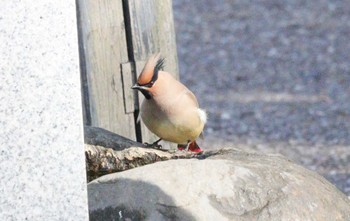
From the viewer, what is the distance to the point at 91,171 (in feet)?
16.0

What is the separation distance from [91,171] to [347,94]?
5.20 m

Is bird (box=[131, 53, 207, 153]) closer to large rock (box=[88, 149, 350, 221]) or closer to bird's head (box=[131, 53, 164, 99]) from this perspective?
bird's head (box=[131, 53, 164, 99])

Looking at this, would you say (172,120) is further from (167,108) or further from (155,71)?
(155,71)

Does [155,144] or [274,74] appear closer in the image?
[155,144]

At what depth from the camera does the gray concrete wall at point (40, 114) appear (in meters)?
3.49

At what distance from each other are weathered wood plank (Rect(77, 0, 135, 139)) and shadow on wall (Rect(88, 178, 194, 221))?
1.66m

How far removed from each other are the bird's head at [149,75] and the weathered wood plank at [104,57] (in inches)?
13.0

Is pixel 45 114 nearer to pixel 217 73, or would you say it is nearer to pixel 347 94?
pixel 347 94

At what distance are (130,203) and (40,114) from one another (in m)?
0.66

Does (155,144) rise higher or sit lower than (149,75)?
lower

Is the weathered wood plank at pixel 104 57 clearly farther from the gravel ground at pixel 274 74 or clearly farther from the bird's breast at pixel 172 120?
the gravel ground at pixel 274 74

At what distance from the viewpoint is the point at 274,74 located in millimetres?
10422

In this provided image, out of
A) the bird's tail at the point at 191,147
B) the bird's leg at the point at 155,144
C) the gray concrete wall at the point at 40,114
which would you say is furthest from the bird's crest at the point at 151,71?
the gray concrete wall at the point at 40,114

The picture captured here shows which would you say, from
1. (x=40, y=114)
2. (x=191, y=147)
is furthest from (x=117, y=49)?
(x=40, y=114)
